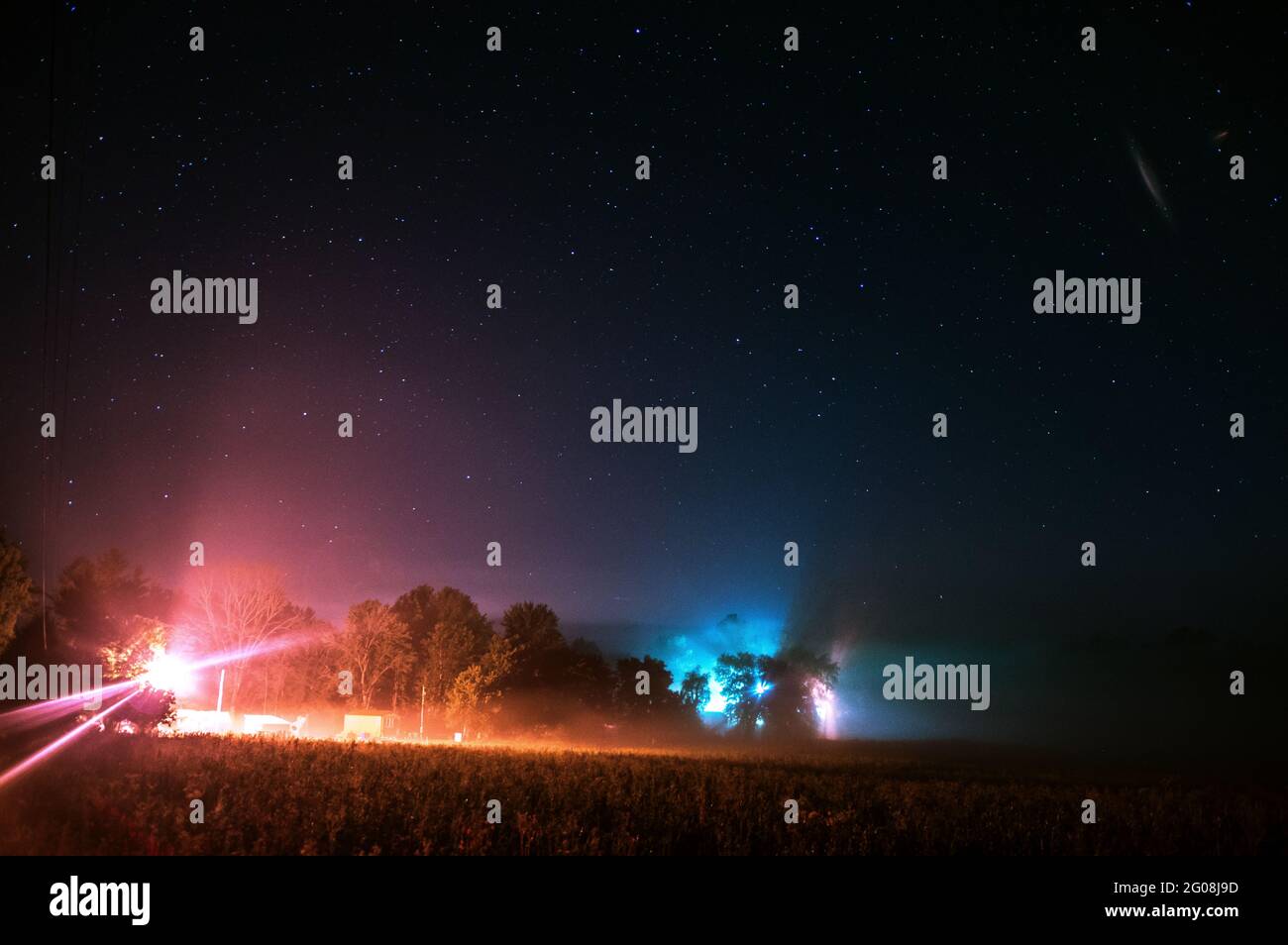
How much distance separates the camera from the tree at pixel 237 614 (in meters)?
63.5

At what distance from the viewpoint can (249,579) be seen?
64438mm

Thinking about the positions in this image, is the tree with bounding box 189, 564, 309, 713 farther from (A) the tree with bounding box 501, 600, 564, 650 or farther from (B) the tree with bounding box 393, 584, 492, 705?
(A) the tree with bounding box 501, 600, 564, 650

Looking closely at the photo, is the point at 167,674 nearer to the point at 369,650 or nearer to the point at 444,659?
the point at 369,650

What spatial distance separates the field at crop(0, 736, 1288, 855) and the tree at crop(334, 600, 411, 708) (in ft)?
154

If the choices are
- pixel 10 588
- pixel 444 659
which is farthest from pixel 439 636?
pixel 10 588

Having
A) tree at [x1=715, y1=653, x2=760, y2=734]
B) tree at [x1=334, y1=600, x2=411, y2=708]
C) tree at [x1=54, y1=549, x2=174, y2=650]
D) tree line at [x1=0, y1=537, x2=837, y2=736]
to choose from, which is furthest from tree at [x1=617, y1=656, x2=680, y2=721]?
tree at [x1=54, y1=549, x2=174, y2=650]

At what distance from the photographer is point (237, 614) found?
64125mm

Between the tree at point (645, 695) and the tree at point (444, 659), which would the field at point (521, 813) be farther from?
the tree at point (645, 695)

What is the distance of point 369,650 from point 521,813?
6175 cm

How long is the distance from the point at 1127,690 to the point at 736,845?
99683mm

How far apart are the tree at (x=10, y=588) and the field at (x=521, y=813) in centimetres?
2510

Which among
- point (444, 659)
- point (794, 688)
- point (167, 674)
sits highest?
point (167, 674)

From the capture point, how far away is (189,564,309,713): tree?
6353 centimetres
